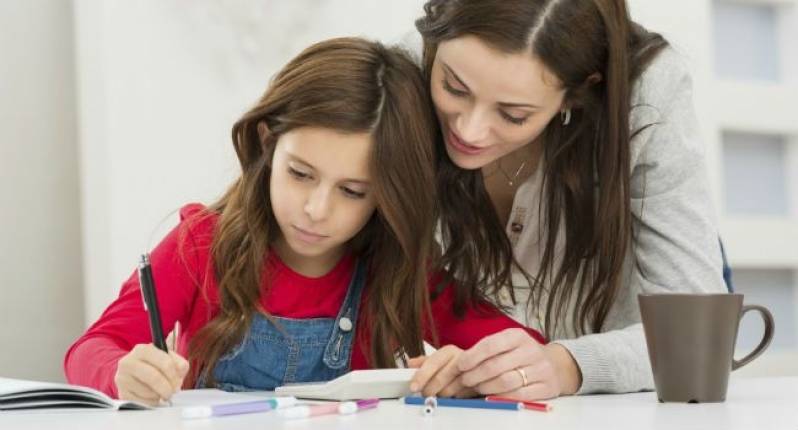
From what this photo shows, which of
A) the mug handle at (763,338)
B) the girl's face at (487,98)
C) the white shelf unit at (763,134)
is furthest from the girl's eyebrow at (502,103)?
the white shelf unit at (763,134)

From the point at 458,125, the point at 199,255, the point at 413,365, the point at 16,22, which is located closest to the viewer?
the point at 413,365

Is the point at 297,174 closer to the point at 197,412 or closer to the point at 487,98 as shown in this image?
the point at 487,98

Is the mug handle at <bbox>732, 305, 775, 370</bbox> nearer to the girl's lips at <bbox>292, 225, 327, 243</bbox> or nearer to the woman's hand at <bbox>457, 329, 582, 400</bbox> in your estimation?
the woman's hand at <bbox>457, 329, 582, 400</bbox>

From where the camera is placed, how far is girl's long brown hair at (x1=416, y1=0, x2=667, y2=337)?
4.41 ft

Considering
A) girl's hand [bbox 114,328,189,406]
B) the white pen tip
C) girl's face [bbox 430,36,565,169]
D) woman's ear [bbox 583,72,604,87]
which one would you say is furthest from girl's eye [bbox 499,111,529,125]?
the white pen tip

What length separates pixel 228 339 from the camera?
1.44 meters

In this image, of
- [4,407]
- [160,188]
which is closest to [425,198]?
[4,407]

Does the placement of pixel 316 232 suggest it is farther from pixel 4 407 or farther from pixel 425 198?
pixel 4 407

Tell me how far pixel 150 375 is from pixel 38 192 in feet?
4.33

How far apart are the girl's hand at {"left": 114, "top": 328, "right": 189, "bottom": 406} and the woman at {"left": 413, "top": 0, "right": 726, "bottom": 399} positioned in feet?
0.97

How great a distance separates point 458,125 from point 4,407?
66 cm

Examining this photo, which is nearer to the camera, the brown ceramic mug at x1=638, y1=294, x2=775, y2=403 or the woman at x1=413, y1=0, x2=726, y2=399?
the brown ceramic mug at x1=638, y1=294, x2=775, y2=403

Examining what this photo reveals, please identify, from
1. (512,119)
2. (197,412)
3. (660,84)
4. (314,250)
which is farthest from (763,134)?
(197,412)

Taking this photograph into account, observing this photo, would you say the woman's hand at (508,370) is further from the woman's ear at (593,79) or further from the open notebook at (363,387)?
the woman's ear at (593,79)
